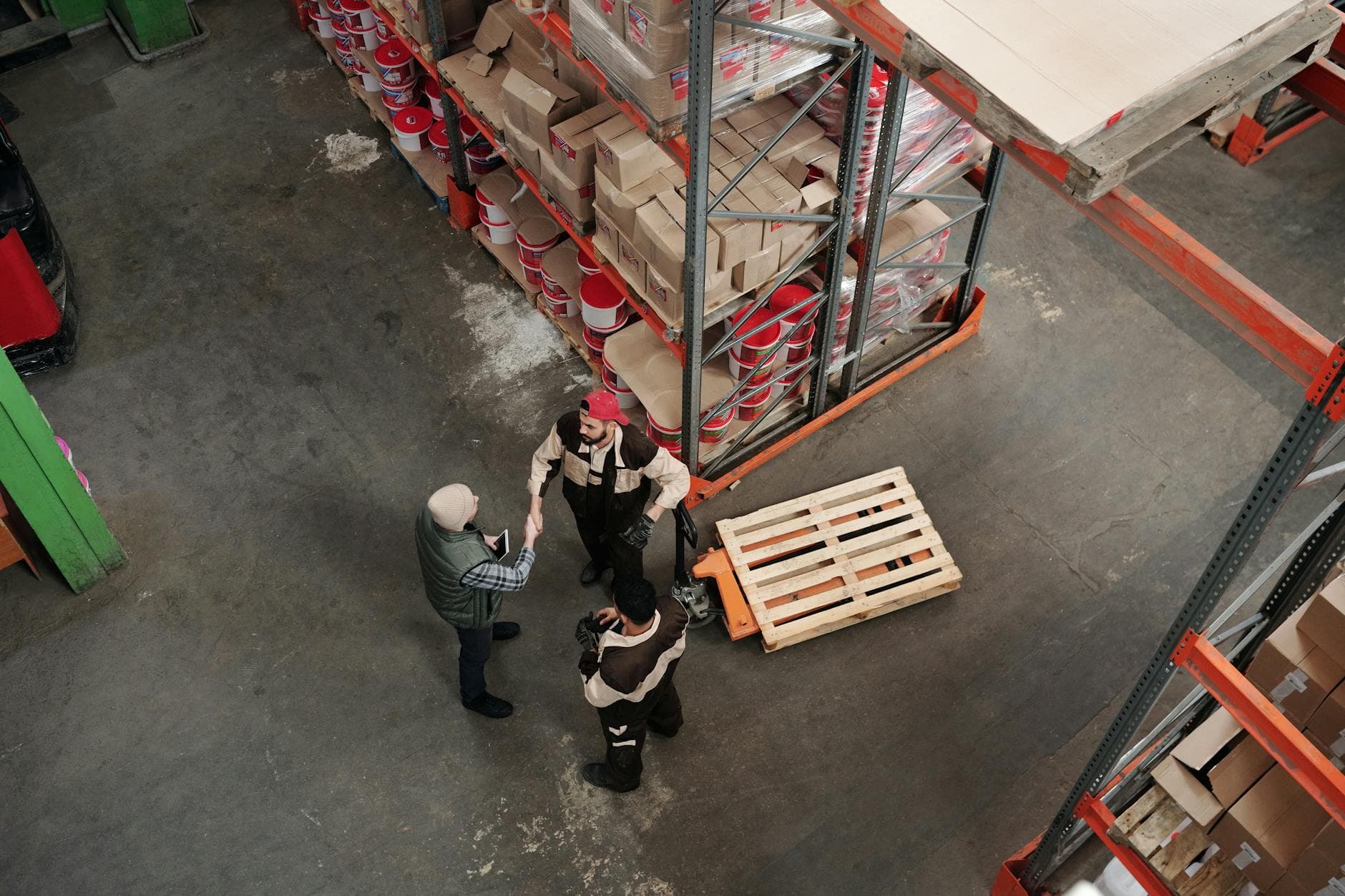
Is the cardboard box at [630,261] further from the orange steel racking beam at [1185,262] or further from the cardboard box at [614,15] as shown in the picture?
the orange steel racking beam at [1185,262]

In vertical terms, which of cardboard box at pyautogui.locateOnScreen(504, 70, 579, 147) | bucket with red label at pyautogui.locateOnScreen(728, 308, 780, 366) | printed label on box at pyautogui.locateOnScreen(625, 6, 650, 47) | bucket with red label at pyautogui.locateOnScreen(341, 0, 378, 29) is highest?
bucket with red label at pyautogui.locateOnScreen(341, 0, 378, 29)

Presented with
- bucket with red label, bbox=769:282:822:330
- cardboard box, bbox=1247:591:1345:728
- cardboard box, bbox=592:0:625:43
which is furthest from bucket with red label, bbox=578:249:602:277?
cardboard box, bbox=1247:591:1345:728

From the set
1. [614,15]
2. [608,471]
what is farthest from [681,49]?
[608,471]

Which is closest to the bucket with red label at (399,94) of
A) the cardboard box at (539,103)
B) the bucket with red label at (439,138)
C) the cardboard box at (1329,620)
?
the bucket with red label at (439,138)

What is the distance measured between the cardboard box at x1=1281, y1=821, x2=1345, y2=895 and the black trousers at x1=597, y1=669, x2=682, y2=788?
2.71 meters

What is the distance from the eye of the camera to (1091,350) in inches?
316

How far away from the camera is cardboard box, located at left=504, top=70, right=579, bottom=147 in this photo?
6.39 meters

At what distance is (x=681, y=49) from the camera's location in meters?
5.17

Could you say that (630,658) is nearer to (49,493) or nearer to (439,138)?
(49,493)

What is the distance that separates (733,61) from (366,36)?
4.89 meters

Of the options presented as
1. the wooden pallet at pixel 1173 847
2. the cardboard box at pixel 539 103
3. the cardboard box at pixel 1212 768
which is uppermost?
the cardboard box at pixel 539 103

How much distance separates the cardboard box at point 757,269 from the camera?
6.04m

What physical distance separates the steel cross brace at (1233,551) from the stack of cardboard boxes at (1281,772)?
0.31m

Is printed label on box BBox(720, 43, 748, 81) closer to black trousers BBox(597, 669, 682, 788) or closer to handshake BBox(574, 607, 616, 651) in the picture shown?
handshake BBox(574, 607, 616, 651)
